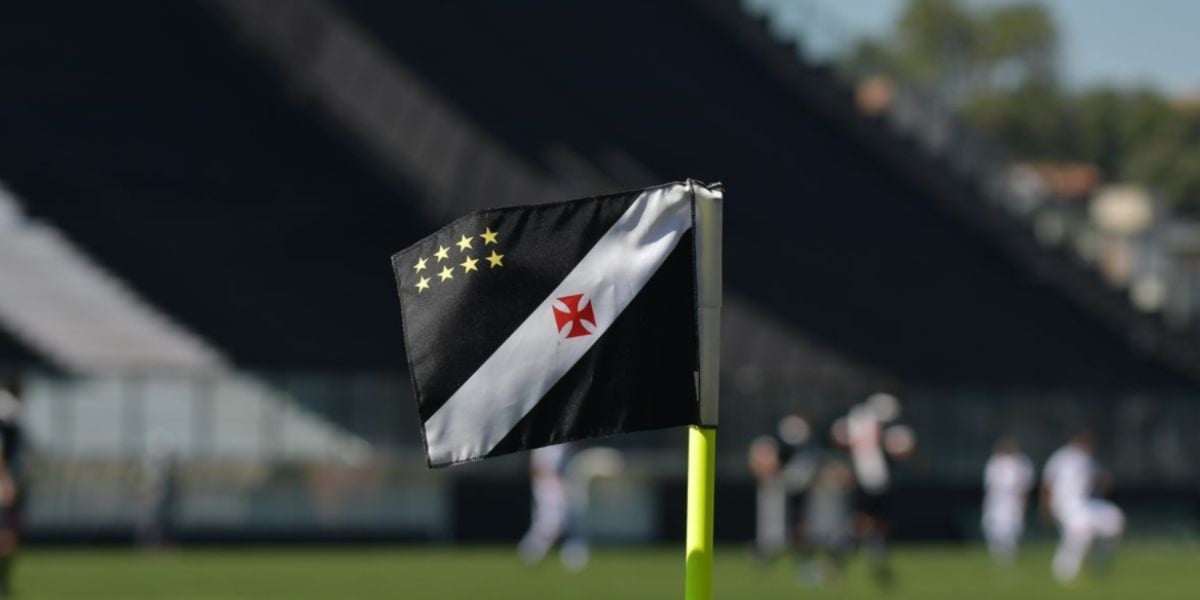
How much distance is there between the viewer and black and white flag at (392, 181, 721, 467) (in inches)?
328

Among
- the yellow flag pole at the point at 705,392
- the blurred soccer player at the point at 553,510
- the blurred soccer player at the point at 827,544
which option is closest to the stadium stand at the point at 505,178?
the blurred soccer player at the point at 553,510

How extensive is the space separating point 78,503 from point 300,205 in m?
11.3

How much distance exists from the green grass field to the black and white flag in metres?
18.7

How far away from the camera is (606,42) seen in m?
60.8

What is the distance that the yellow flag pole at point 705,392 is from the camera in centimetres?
822

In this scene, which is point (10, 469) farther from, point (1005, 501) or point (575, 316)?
point (1005, 501)

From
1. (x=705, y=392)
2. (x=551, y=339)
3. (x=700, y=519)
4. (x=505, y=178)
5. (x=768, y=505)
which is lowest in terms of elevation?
(x=700, y=519)

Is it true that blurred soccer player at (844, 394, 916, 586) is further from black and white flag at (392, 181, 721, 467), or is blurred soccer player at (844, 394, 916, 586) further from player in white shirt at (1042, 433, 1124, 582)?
black and white flag at (392, 181, 721, 467)

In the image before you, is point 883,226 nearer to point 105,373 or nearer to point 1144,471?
point 1144,471

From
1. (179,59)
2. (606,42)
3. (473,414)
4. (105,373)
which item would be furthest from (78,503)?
(473,414)

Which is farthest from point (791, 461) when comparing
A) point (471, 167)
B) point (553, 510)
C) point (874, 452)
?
point (471, 167)

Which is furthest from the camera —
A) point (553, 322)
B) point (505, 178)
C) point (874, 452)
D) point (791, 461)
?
point (505, 178)

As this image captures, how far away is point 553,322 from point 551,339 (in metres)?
0.06

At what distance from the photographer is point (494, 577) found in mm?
33125
